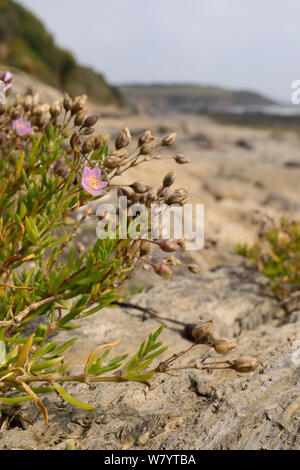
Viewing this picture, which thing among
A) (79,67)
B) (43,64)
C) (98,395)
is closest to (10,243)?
(98,395)

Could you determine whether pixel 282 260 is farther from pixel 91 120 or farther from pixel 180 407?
pixel 91 120

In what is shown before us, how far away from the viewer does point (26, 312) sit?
1.86m

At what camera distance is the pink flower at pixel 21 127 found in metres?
2.22

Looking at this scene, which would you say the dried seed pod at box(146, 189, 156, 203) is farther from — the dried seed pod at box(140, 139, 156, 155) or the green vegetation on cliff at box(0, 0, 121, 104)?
the green vegetation on cliff at box(0, 0, 121, 104)

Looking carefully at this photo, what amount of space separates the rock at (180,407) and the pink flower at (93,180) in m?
0.71

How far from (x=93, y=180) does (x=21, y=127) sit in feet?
2.38

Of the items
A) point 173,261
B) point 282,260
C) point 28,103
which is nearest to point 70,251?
point 173,261

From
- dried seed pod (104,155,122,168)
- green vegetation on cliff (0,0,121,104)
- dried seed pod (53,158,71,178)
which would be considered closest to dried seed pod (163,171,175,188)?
dried seed pod (104,155,122,168)

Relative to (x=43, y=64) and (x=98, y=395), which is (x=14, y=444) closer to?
(x=98, y=395)

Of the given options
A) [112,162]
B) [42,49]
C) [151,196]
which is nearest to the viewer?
[112,162]

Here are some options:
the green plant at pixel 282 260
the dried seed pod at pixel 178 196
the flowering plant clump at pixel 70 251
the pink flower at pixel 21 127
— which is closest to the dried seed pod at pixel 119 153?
the flowering plant clump at pixel 70 251

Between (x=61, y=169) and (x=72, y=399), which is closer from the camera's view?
(x=72, y=399)

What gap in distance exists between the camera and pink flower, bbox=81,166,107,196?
5.63 feet

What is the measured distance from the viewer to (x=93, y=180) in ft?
5.75
